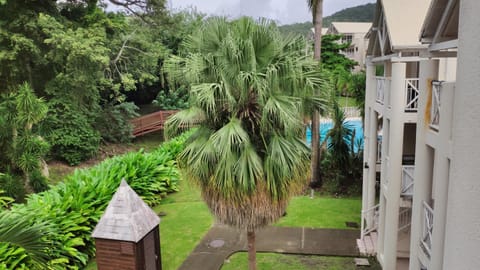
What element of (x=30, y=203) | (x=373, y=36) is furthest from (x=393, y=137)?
(x=30, y=203)

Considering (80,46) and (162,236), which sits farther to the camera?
(80,46)

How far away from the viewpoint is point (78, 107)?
63.8 feet

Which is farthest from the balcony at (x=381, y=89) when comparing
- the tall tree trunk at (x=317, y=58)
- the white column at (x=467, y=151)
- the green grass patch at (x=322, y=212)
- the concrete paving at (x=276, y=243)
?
the white column at (x=467, y=151)

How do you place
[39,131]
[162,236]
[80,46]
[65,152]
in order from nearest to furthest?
1. [162,236]
2. [80,46]
3. [39,131]
4. [65,152]

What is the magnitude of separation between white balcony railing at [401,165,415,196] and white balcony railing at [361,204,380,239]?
2055 millimetres

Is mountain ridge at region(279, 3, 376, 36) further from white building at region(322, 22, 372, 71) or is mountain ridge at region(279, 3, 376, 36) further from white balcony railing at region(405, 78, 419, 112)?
white balcony railing at region(405, 78, 419, 112)

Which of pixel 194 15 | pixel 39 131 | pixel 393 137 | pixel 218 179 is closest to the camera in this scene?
pixel 218 179

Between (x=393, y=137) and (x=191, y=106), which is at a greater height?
(x=191, y=106)

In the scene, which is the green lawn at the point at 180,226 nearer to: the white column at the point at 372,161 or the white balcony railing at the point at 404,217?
the white column at the point at 372,161

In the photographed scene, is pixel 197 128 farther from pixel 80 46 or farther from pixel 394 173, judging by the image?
pixel 80 46

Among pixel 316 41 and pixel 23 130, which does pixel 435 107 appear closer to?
pixel 316 41

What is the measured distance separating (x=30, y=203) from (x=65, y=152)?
10.7m

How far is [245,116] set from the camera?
23.2ft

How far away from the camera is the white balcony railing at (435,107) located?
5449mm
